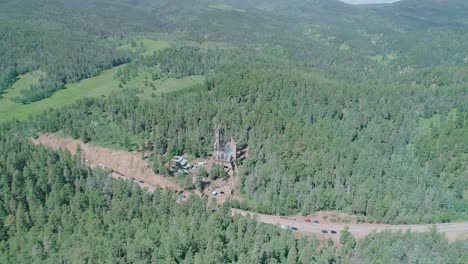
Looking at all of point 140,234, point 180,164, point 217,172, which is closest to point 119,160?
point 180,164

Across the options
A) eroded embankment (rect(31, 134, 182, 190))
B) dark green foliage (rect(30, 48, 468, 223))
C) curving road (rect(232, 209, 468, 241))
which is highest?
dark green foliage (rect(30, 48, 468, 223))

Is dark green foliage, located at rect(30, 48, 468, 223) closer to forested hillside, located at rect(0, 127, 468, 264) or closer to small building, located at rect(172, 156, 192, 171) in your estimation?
small building, located at rect(172, 156, 192, 171)

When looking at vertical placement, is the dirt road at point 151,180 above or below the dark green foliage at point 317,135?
below

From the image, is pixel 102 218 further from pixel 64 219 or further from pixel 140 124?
pixel 140 124

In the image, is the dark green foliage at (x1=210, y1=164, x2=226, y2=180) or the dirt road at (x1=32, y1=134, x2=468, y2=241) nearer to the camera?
the dirt road at (x1=32, y1=134, x2=468, y2=241)

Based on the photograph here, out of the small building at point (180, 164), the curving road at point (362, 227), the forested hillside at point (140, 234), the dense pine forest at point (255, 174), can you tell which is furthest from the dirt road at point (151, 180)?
the forested hillside at point (140, 234)

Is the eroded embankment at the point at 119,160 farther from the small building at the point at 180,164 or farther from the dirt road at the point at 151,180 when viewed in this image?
the small building at the point at 180,164

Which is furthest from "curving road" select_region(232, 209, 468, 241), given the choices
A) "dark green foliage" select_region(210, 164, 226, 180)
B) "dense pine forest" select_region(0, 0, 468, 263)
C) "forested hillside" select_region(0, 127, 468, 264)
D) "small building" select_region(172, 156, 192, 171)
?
"small building" select_region(172, 156, 192, 171)

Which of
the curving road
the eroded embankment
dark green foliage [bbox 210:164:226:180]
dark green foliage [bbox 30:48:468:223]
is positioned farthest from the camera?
the eroded embankment
